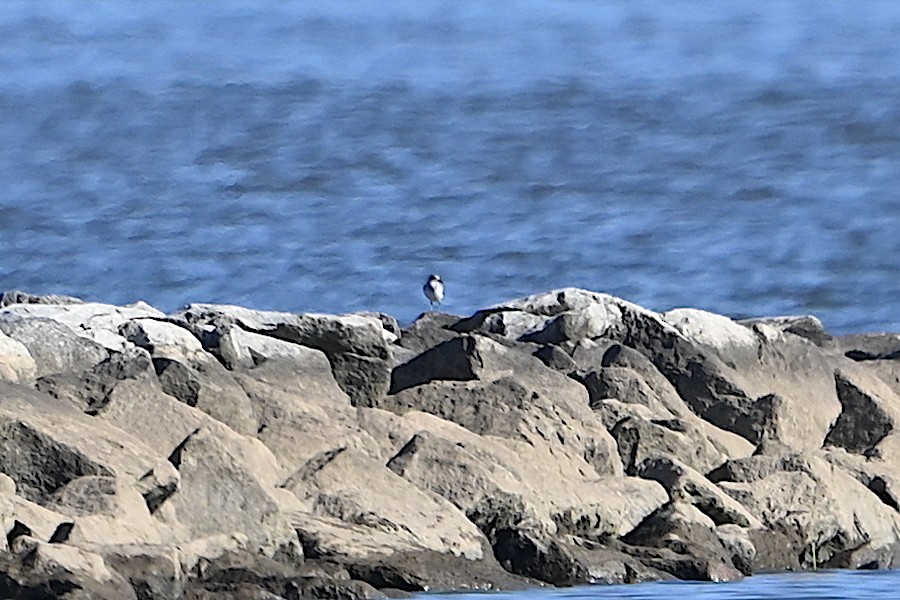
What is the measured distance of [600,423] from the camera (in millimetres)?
13719

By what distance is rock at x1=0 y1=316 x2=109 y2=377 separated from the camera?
13461 mm

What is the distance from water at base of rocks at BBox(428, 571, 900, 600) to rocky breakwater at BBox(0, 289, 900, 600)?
0.12 metres

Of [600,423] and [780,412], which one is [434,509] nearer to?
[600,423]

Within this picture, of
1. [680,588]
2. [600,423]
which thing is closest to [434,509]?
[680,588]

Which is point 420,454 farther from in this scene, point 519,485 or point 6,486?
point 6,486

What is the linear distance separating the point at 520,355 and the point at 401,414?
1.14 m

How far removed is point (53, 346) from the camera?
13586 millimetres

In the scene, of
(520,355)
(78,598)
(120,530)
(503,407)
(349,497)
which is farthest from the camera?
(520,355)

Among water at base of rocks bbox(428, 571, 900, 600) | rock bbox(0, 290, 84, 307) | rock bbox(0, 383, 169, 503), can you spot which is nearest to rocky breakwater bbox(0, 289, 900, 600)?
rock bbox(0, 383, 169, 503)

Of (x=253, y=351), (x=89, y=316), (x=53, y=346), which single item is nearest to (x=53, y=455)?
(x=53, y=346)

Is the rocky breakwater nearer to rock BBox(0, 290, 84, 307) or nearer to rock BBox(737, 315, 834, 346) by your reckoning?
rock BBox(0, 290, 84, 307)

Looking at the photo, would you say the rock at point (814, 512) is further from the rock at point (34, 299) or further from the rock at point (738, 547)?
the rock at point (34, 299)

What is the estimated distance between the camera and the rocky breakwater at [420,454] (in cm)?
1105

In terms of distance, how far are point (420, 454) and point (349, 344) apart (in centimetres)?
204
